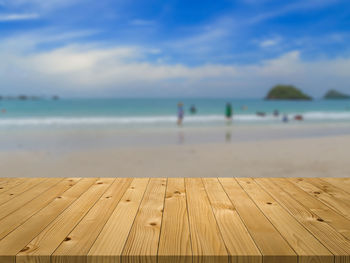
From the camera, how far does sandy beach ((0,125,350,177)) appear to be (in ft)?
13.2

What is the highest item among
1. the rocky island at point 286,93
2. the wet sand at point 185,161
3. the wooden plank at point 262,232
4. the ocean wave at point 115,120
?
the rocky island at point 286,93

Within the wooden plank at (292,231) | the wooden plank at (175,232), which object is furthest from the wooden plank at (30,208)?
the wooden plank at (292,231)

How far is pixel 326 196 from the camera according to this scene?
6.90 feet

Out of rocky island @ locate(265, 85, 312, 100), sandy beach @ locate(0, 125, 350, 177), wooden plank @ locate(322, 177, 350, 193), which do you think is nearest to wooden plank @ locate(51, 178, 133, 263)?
wooden plank @ locate(322, 177, 350, 193)

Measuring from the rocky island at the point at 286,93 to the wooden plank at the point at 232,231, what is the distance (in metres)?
48.5

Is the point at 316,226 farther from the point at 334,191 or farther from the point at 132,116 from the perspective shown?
the point at 132,116

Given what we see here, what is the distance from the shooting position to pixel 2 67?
35312mm

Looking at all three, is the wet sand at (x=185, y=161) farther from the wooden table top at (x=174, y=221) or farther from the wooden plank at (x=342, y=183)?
the wooden table top at (x=174, y=221)

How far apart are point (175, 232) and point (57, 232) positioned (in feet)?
1.99

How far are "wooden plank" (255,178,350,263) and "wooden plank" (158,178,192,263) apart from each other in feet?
2.13

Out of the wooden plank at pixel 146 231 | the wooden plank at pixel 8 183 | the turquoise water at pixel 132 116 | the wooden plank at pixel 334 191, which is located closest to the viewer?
the wooden plank at pixel 146 231

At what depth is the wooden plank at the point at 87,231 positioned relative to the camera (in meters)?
1.24

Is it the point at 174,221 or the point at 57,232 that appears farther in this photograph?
the point at 174,221

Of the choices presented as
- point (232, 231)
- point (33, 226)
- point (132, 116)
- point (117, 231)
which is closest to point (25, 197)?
point (33, 226)
